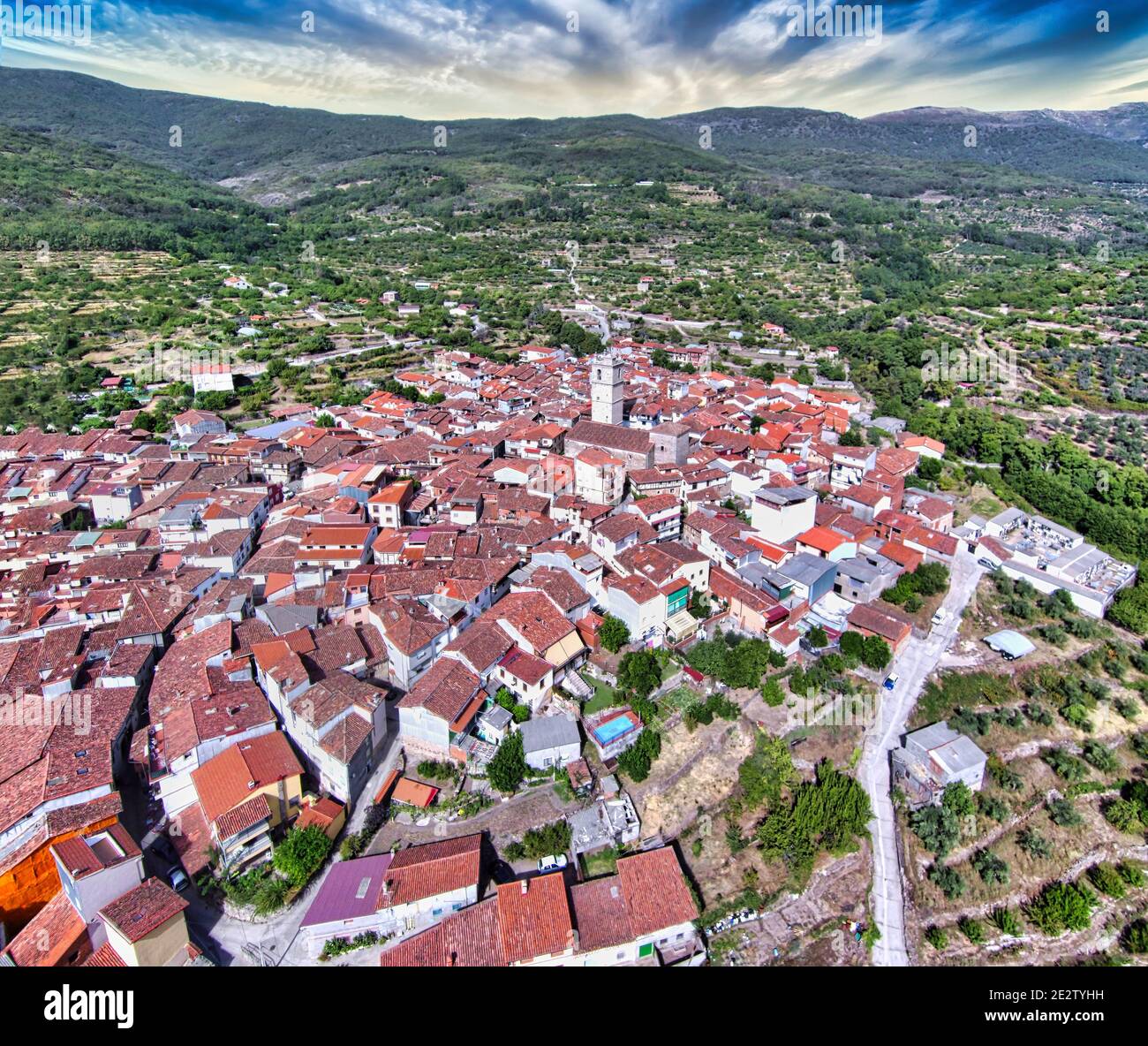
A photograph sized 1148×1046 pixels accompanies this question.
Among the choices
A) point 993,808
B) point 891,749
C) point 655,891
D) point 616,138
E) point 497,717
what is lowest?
point 993,808

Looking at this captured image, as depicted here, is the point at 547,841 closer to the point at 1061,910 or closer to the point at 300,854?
the point at 300,854

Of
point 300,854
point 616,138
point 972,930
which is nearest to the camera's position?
point 300,854

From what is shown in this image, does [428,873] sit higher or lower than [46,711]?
lower

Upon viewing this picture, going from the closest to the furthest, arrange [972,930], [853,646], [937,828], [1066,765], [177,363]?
[972,930]
[937,828]
[1066,765]
[853,646]
[177,363]

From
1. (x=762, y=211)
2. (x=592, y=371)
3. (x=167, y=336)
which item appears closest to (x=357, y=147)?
(x=762, y=211)

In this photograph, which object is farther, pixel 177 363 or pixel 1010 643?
pixel 177 363

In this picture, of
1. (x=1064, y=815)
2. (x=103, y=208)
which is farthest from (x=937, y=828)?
(x=103, y=208)
